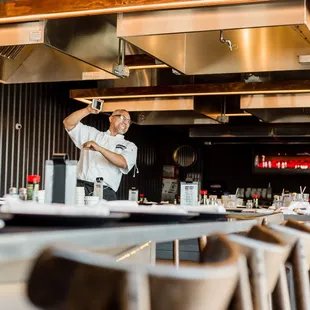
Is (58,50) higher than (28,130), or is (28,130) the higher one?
(58,50)

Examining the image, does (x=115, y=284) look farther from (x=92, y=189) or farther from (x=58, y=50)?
(x=92, y=189)

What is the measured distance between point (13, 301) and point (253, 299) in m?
0.67

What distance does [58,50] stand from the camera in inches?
147

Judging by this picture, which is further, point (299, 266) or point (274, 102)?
point (274, 102)

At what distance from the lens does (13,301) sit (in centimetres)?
160

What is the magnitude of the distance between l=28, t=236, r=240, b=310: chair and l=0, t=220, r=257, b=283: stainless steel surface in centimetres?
5

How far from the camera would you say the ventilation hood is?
3629 millimetres

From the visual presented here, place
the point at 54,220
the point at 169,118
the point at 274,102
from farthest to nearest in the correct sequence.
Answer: the point at 169,118
the point at 274,102
the point at 54,220

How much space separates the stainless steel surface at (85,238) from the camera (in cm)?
94

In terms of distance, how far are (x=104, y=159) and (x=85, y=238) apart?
13.3 feet

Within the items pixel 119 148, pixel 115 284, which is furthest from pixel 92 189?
pixel 115 284

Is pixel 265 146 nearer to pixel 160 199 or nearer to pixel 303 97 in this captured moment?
pixel 160 199

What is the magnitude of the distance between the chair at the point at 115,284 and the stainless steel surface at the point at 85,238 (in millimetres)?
54

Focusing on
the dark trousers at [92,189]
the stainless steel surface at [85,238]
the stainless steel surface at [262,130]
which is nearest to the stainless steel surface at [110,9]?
the stainless steel surface at [85,238]
